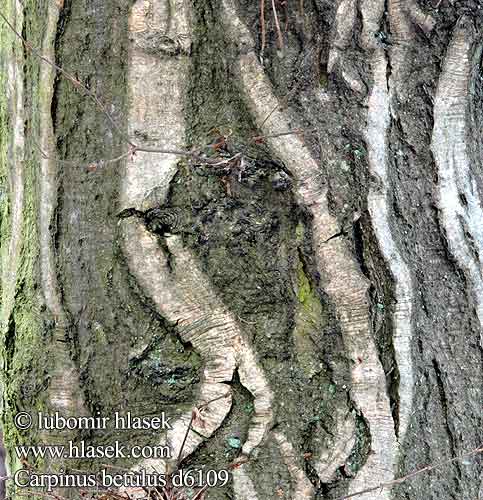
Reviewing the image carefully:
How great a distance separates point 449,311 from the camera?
0.98 m

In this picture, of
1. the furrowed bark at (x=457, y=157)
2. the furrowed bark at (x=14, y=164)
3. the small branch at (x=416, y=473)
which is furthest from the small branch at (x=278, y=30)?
the small branch at (x=416, y=473)

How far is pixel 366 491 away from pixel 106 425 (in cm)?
Answer: 38

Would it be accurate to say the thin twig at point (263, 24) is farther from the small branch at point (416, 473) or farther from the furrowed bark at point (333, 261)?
the small branch at point (416, 473)

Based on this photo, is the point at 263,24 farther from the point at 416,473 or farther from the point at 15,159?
the point at 416,473

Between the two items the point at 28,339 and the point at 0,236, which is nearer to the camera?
the point at 28,339

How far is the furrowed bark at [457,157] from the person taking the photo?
99 cm

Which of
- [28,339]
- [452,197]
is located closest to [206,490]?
[28,339]

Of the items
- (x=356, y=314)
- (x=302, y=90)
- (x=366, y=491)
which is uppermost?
(x=302, y=90)

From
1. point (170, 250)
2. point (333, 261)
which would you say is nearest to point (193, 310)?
point (170, 250)

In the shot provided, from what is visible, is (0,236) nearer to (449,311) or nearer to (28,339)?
(28,339)

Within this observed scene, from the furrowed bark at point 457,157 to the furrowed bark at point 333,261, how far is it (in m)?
0.18

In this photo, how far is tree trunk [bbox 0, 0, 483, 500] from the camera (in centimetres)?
90

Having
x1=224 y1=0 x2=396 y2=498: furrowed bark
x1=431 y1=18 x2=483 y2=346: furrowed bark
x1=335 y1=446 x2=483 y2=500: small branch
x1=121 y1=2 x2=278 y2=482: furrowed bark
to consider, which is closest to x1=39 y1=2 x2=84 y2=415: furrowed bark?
x1=121 y1=2 x2=278 y2=482: furrowed bark

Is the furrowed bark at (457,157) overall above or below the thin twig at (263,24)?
below
